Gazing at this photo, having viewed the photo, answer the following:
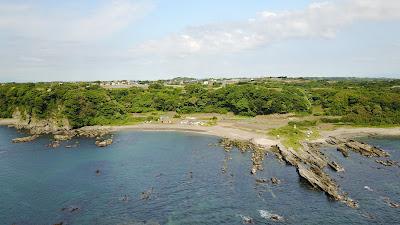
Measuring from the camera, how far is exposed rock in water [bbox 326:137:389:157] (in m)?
82.3

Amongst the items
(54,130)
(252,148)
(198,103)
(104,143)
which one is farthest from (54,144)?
(198,103)

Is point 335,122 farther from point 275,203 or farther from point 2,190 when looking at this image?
point 2,190

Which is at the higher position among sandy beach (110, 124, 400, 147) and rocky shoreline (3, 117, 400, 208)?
sandy beach (110, 124, 400, 147)

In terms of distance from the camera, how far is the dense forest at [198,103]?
122375 mm

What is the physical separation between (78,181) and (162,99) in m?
85.4

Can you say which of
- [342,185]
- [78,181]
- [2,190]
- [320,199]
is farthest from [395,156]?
[2,190]

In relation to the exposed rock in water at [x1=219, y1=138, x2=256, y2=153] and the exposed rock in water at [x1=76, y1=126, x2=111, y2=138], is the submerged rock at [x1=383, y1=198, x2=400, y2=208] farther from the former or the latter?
the exposed rock in water at [x1=76, y1=126, x2=111, y2=138]


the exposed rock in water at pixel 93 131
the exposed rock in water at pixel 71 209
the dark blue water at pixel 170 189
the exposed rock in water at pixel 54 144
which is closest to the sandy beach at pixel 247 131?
the exposed rock in water at pixel 93 131

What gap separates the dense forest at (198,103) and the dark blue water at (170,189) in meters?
33.0

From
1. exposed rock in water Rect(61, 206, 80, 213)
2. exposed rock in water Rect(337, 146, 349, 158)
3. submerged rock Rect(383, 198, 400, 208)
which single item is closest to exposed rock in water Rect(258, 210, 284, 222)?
submerged rock Rect(383, 198, 400, 208)

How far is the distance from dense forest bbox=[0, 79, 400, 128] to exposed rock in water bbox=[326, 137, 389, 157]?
28.7 metres

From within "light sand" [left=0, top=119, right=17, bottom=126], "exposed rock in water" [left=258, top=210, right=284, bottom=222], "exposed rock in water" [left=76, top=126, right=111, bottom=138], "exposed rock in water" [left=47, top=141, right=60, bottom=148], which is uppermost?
"light sand" [left=0, top=119, right=17, bottom=126]

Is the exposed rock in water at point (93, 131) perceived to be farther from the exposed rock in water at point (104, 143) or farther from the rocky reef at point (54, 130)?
the exposed rock in water at point (104, 143)

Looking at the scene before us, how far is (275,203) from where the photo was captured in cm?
5575
